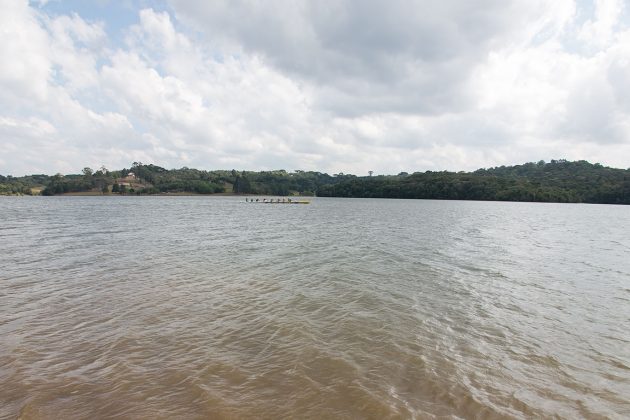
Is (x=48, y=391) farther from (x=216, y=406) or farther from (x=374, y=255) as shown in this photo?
(x=374, y=255)

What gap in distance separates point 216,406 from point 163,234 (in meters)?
35.0

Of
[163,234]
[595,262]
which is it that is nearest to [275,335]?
[595,262]

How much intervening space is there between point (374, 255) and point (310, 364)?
1892 centimetres

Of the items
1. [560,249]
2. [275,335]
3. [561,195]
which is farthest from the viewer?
[561,195]

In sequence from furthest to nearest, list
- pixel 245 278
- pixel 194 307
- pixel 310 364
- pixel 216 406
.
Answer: pixel 245 278 → pixel 194 307 → pixel 310 364 → pixel 216 406

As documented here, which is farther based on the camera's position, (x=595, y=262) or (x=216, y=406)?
(x=595, y=262)

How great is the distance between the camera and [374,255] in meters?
27.3

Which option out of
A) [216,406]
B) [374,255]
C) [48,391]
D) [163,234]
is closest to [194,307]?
[48,391]

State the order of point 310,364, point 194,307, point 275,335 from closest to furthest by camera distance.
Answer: point 310,364, point 275,335, point 194,307

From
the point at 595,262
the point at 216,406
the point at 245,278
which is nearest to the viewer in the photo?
the point at 216,406

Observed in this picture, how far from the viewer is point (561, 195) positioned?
572 ft

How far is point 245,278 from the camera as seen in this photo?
1856 cm

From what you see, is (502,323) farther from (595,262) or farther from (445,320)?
(595,262)

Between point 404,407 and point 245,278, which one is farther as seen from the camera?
point 245,278
